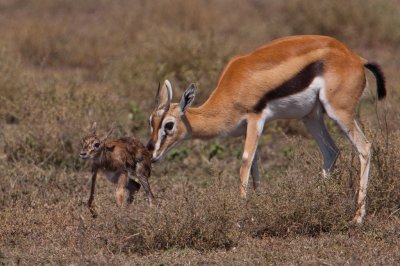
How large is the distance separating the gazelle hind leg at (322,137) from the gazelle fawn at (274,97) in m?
0.07

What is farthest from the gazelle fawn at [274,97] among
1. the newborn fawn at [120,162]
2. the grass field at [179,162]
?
the grass field at [179,162]

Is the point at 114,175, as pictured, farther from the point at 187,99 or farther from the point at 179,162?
the point at 179,162

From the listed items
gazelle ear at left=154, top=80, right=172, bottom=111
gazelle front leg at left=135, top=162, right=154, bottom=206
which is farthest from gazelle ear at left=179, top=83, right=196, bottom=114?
gazelle front leg at left=135, top=162, right=154, bottom=206

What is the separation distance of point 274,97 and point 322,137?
2.36 ft

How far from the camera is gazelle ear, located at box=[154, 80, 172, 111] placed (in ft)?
27.1

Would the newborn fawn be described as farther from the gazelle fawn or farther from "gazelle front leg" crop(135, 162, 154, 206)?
the gazelle fawn

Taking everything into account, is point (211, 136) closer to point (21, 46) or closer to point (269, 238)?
point (269, 238)

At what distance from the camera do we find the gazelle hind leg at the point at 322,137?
334 inches

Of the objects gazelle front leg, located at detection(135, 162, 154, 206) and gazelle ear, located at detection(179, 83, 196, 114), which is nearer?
gazelle front leg, located at detection(135, 162, 154, 206)

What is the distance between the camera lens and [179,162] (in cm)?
1059

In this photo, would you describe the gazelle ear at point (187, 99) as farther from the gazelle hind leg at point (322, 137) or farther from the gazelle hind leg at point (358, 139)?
the gazelle hind leg at point (358, 139)

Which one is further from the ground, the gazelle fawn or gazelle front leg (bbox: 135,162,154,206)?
the gazelle fawn

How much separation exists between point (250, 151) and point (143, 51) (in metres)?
Answer: 5.29

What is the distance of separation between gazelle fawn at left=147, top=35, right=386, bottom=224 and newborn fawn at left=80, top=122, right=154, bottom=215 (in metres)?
0.15
